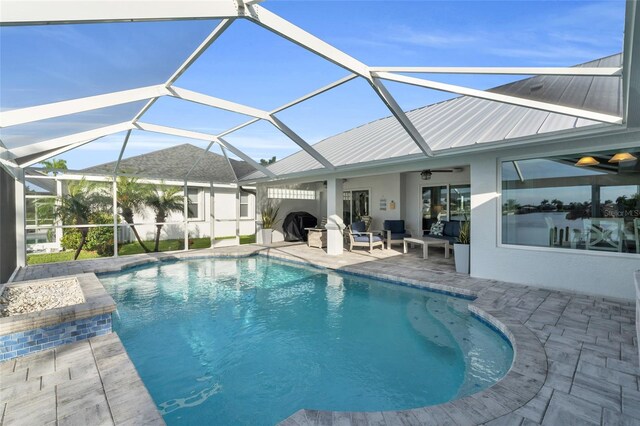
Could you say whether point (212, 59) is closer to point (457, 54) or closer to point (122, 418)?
point (457, 54)

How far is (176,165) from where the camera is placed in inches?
473

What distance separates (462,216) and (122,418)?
36.6 ft

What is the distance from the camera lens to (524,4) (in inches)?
183

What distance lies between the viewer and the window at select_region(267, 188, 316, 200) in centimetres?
1534

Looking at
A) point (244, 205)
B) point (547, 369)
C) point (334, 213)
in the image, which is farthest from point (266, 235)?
point (547, 369)

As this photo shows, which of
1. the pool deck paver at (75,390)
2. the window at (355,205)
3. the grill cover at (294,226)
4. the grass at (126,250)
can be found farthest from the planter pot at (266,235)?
the pool deck paver at (75,390)

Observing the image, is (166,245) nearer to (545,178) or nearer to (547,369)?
(545,178)

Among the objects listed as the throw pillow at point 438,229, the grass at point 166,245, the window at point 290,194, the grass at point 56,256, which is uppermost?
the window at point 290,194

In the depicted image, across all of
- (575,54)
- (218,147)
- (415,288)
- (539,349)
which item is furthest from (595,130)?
(218,147)

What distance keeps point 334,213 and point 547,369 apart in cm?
796

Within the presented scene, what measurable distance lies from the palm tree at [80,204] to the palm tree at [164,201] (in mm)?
1935

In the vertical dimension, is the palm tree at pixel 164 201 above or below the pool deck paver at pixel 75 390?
above

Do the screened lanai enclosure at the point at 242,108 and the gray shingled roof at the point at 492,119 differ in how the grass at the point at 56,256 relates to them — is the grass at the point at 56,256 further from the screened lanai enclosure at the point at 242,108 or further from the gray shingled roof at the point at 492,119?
the gray shingled roof at the point at 492,119

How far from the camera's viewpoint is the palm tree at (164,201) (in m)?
13.0
